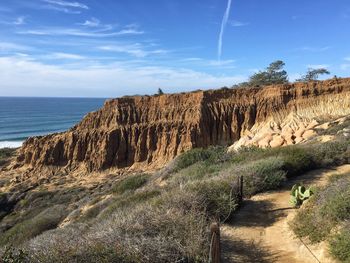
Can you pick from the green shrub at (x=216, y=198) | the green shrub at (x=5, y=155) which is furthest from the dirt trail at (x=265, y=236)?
the green shrub at (x=5, y=155)

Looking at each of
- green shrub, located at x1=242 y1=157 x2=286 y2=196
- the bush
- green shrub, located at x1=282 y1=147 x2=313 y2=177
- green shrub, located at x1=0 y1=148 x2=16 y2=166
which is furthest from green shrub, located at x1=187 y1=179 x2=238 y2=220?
green shrub, located at x1=0 y1=148 x2=16 y2=166

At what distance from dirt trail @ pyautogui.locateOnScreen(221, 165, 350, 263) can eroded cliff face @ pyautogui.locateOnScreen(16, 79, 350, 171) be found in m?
26.0

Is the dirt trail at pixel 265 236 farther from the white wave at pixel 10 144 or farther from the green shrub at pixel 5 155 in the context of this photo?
the white wave at pixel 10 144

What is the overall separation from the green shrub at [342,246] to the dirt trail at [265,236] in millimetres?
186

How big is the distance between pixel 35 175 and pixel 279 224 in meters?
33.0

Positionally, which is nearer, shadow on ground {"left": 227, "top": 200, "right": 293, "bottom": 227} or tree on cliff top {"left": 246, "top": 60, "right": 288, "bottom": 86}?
shadow on ground {"left": 227, "top": 200, "right": 293, "bottom": 227}

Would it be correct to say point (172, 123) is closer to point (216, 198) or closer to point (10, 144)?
point (216, 198)

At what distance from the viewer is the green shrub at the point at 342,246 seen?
6023 millimetres

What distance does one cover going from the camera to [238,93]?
128ft

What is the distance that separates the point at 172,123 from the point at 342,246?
31.7 meters

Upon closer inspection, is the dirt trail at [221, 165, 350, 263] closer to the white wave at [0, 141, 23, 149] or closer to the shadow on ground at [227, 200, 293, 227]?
the shadow on ground at [227, 200, 293, 227]

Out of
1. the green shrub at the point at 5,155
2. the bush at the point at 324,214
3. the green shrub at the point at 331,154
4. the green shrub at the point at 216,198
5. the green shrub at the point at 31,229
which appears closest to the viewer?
the bush at the point at 324,214

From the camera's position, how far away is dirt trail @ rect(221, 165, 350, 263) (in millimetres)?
6758

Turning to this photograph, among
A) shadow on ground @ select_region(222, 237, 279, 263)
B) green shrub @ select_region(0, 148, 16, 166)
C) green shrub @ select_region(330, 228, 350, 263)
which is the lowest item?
green shrub @ select_region(0, 148, 16, 166)
